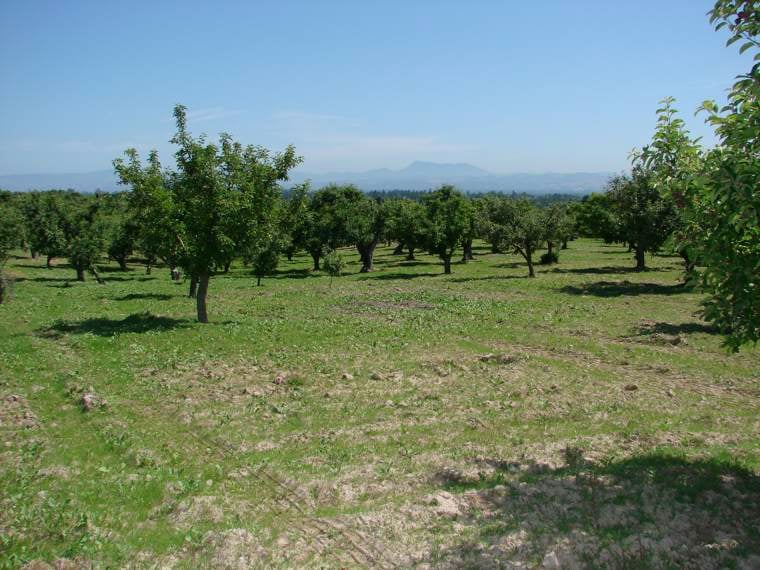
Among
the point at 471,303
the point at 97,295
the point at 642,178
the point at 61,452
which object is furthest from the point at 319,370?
the point at 642,178

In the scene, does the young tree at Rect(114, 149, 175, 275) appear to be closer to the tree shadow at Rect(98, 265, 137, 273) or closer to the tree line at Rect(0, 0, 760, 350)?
the tree line at Rect(0, 0, 760, 350)

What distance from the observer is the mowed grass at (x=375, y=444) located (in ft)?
28.7

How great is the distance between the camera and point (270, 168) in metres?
27.8

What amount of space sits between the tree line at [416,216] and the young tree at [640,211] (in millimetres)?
127

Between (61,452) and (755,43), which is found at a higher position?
(755,43)

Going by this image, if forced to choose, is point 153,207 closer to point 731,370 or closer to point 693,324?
point 731,370

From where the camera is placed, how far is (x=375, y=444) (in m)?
13.0

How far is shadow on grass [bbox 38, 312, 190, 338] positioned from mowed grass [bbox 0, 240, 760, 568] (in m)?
0.21

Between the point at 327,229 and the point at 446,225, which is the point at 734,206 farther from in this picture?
the point at 327,229

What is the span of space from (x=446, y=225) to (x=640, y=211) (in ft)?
69.3

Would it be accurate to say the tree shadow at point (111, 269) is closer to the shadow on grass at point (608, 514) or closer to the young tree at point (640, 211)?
the young tree at point (640, 211)

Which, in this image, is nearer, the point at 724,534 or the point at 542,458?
the point at 724,534

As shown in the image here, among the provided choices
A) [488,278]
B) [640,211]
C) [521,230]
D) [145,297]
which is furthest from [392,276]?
[145,297]

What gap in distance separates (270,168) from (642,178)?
110ft
